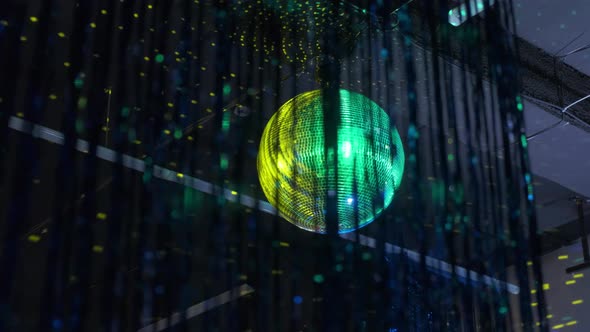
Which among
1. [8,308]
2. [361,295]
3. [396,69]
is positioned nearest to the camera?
[8,308]

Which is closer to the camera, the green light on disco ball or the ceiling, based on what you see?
the green light on disco ball

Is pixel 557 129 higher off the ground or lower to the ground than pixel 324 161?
higher

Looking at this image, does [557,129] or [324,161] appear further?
[557,129]

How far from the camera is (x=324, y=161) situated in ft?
8.50

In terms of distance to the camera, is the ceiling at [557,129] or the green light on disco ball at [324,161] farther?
the ceiling at [557,129]

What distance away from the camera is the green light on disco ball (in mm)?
2621

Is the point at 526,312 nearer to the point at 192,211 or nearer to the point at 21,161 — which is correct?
the point at 21,161

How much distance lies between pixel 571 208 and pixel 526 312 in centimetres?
323

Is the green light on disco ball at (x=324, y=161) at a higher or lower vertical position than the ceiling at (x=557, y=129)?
lower

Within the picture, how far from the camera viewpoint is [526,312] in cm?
227

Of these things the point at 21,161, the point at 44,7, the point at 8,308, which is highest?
the point at 44,7

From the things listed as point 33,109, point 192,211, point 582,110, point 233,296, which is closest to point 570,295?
point 582,110

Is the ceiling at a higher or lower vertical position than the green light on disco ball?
higher

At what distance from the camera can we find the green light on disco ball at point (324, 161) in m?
2.62
